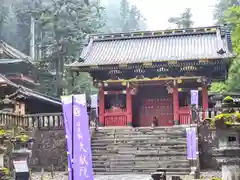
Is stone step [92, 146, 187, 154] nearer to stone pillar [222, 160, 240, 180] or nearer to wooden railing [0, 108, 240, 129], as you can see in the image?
wooden railing [0, 108, 240, 129]

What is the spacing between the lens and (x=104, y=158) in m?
20.8

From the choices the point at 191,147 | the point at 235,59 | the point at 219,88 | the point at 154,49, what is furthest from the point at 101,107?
the point at 219,88

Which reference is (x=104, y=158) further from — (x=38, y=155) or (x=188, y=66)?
(x=188, y=66)

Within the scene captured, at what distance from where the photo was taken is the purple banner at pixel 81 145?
9133 mm

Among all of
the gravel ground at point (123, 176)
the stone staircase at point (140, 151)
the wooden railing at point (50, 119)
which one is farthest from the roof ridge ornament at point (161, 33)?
the gravel ground at point (123, 176)

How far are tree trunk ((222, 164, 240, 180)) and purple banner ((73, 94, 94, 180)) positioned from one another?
285 centimetres

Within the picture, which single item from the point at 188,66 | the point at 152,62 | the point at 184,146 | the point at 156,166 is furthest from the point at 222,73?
the point at 156,166

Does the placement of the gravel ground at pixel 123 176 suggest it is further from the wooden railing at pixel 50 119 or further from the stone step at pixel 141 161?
the wooden railing at pixel 50 119

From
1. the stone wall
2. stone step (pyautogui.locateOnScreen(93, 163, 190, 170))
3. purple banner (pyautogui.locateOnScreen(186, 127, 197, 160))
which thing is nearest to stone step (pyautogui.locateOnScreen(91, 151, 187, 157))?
stone step (pyautogui.locateOnScreen(93, 163, 190, 170))

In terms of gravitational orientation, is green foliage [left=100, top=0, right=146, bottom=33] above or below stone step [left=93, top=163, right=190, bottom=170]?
above

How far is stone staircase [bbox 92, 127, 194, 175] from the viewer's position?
64.3 ft

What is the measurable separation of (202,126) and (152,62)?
5.57m

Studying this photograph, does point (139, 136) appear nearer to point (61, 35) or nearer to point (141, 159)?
point (141, 159)

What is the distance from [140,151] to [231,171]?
12124 millimetres
